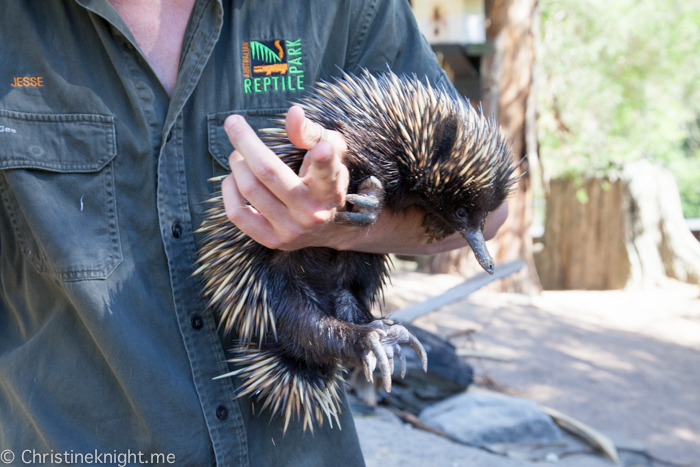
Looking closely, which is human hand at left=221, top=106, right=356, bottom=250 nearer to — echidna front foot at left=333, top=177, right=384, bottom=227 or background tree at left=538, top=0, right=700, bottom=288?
echidna front foot at left=333, top=177, right=384, bottom=227

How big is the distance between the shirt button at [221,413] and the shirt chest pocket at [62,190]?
38 cm

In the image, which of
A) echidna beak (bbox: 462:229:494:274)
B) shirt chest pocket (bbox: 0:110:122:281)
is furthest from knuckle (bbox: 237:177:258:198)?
echidna beak (bbox: 462:229:494:274)

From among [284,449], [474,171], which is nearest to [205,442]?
[284,449]

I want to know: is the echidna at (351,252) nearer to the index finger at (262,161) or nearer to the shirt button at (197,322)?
the shirt button at (197,322)

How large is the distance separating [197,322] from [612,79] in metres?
14.0

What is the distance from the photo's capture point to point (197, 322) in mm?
1405

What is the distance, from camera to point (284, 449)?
148cm

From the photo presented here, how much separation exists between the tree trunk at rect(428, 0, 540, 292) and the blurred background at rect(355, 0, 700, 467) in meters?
0.02

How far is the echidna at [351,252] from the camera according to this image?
1.48 metres

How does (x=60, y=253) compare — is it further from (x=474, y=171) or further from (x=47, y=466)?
(x=474, y=171)

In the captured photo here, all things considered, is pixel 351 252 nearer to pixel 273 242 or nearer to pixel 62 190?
pixel 273 242

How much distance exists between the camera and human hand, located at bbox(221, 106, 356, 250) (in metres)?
1.06

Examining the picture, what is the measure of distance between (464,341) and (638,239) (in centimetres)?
540

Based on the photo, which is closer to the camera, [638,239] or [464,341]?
[464,341]
